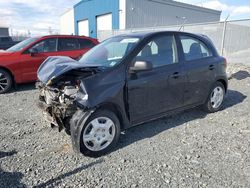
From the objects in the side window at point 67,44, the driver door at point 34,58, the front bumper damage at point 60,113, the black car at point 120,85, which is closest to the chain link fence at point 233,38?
the side window at point 67,44

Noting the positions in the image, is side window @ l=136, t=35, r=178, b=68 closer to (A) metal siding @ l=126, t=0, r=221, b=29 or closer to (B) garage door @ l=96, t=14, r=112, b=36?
(A) metal siding @ l=126, t=0, r=221, b=29

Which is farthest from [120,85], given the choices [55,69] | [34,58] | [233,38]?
[233,38]

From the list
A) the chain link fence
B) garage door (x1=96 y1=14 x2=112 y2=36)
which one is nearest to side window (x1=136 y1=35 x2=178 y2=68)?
the chain link fence

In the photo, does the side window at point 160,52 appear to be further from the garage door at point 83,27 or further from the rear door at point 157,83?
the garage door at point 83,27

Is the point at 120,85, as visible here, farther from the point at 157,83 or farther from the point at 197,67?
the point at 197,67

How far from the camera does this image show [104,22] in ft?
71.3

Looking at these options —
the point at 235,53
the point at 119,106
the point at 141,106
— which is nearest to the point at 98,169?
the point at 119,106

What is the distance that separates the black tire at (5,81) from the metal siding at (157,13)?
1422 centimetres

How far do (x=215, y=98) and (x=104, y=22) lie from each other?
1832 centimetres

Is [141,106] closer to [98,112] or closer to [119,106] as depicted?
[119,106]

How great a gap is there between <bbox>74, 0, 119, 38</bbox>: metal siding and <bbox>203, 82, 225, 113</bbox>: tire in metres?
16.2

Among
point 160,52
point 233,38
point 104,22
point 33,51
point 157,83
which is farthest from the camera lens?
point 104,22

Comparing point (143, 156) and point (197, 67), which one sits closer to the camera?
point (143, 156)

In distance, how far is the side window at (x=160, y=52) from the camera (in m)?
3.87
